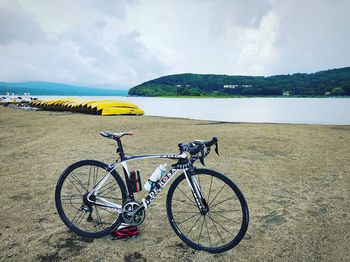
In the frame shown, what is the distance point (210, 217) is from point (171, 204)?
809 mm

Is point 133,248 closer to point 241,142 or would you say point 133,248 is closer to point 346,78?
point 241,142

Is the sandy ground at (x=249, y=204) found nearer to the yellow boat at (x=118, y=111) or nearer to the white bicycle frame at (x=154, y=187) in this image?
the white bicycle frame at (x=154, y=187)

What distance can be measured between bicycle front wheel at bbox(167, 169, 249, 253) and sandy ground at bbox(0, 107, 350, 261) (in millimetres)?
197

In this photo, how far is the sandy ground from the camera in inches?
154

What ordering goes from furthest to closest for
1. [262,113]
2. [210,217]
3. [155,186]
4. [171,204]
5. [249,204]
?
[262,113] → [249,204] → [210,217] → [171,204] → [155,186]

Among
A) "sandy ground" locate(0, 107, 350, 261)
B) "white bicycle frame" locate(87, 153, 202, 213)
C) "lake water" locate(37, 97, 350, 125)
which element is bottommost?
"lake water" locate(37, 97, 350, 125)

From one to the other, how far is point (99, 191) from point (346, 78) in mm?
143619

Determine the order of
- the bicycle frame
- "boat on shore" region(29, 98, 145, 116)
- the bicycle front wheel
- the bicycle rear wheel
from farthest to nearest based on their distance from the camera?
"boat on shore" region(29, 98, 145, 116)
the bicycle rear wheel
the bicycle frame
the bicycle front wheel

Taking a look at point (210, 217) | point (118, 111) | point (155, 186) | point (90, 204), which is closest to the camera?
point (155, 186)

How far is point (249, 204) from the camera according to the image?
18.3ft

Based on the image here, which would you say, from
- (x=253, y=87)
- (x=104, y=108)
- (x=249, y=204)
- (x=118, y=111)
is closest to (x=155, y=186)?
(x=249, y=204)

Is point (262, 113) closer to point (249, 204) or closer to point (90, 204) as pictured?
point (249, 204)

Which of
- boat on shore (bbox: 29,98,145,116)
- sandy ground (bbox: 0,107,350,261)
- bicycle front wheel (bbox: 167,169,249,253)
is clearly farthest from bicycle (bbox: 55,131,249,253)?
boat on shore (bbox: 29,98,145,116)

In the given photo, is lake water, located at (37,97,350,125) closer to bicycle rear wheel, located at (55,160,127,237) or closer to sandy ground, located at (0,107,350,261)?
sandy ground, located at (0,107,350,261)
